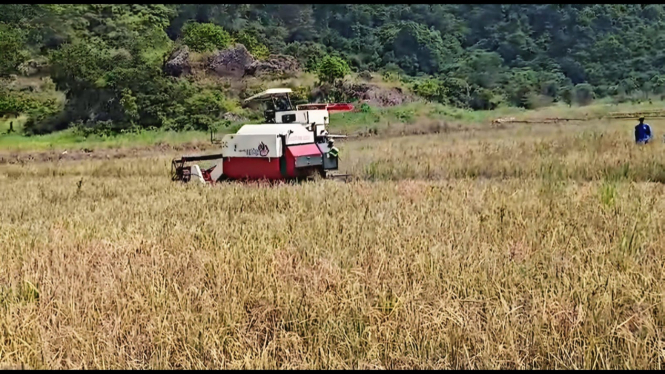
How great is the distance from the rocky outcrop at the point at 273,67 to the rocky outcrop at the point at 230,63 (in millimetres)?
392

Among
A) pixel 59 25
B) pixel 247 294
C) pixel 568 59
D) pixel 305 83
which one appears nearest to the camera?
pixel 247 294

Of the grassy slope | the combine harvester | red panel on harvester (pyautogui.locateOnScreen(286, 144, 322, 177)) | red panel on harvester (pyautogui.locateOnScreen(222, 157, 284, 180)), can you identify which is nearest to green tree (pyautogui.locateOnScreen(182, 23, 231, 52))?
the grassy slope

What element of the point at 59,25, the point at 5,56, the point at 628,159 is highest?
the point at 59,25

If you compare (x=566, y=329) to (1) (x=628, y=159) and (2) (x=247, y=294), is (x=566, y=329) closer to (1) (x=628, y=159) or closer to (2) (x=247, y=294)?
(2) (x=247, y=294)

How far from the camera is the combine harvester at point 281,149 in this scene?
9922 mm

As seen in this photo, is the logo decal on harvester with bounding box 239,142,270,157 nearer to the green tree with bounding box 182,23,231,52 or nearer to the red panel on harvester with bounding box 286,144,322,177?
the red panel on harvester with bounding box 286,144,322,177

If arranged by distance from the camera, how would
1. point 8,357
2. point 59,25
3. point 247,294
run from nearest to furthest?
point 8,357, point 247,294, point 59,25

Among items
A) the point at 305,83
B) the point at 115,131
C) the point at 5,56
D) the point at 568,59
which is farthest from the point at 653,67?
the point at 5,56

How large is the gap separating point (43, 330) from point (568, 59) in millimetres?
47634

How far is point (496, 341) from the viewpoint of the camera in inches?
109

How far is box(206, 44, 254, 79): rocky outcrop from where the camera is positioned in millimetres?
Answer: 38719

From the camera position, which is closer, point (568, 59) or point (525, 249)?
point (525, 249)

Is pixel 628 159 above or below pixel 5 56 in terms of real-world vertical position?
below

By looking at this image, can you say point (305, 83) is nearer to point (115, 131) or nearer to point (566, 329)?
point (115, 131)
